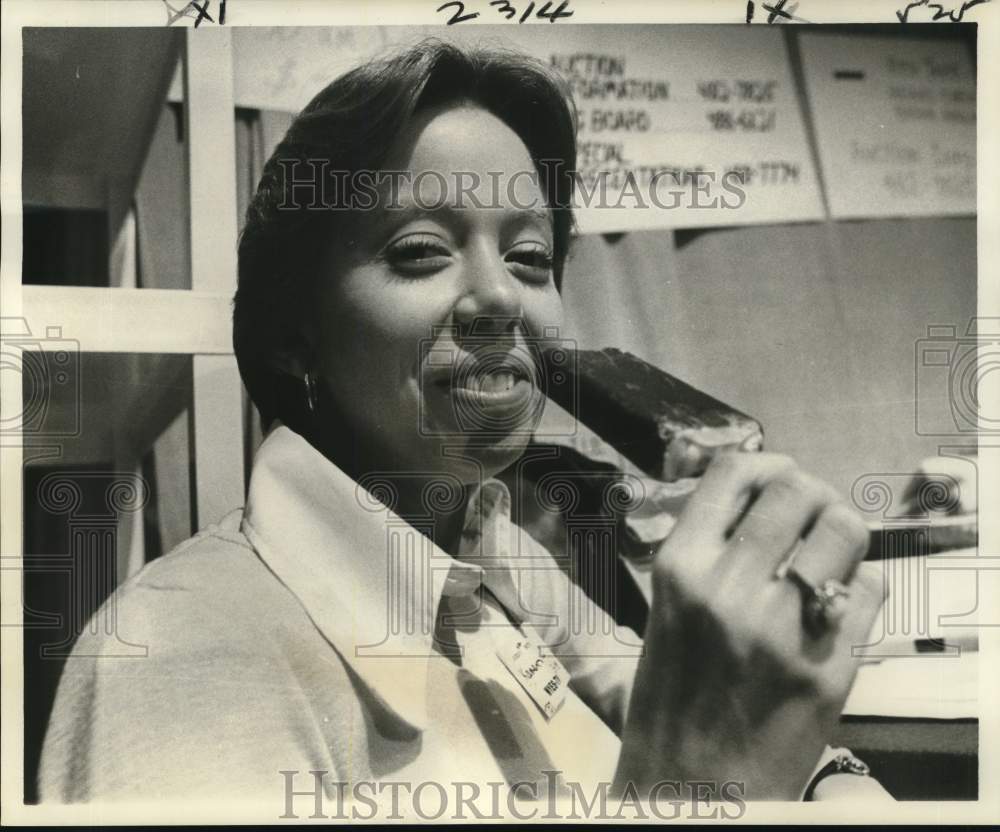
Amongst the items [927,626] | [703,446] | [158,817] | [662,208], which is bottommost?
[158,817]

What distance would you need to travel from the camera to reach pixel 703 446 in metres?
1.97

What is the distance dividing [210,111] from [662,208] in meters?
0.90

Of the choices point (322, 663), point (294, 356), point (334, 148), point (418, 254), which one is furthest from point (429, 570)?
point (334, 148)

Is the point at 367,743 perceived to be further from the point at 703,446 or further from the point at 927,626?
the point at 927,626

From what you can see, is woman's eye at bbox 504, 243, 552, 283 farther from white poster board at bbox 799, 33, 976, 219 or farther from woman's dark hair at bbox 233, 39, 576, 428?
white poster board at bbox 799, 33, 976, 219

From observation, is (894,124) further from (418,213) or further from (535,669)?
(535,669)

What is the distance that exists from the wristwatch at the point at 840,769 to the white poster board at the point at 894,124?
1074 millimetres

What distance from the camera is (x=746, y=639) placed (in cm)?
187

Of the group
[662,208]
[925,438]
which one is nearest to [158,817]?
[662,208]

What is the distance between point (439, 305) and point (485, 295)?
0.09 metres

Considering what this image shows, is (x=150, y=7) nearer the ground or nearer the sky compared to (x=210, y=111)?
nearer the sky

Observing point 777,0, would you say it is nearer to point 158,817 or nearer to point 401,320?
point 401,320

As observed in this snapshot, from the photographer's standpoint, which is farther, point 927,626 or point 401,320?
point 927,626

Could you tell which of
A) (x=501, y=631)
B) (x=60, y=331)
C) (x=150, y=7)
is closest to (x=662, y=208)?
(x=501, y=631)
